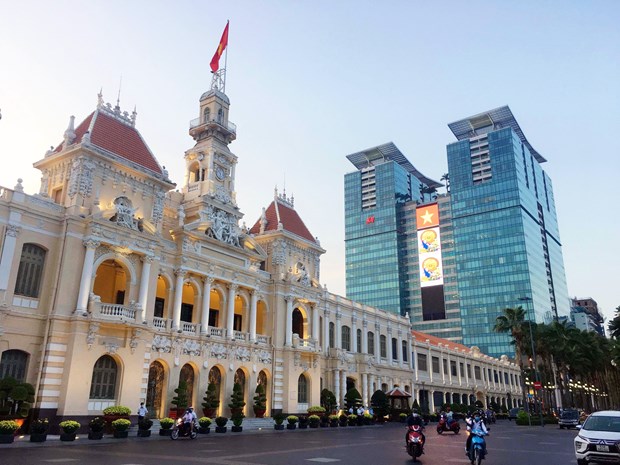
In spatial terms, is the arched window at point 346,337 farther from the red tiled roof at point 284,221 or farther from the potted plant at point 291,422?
the potted plant at point 291,422

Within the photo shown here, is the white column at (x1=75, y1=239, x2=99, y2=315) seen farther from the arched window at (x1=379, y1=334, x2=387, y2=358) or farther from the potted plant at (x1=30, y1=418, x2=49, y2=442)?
the arched window at (x1=379, y1=334, x2=387, y2=358)

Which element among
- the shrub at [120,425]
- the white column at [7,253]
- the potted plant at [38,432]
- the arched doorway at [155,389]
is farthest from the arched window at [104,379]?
the white column at [7,253]

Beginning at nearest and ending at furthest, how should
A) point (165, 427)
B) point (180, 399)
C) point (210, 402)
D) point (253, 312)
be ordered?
point (165, 427) < point (180, 399) < point (210, 402) < point (253, 312)

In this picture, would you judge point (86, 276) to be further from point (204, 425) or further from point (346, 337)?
point (346, 337)

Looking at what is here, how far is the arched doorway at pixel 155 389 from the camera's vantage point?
34812 mm

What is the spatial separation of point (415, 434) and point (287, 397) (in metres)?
28.2

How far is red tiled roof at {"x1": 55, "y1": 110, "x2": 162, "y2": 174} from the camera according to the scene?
1379 inches

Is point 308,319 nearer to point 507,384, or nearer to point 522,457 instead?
point 522,457

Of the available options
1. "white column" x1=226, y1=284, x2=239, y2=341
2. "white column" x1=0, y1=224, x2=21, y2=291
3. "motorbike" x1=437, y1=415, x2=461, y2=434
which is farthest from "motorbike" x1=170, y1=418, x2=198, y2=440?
"motorbike" x1=437, y1=415, x2=461, y2=434

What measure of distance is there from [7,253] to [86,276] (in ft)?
14.3

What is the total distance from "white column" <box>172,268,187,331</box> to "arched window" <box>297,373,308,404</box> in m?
14.3

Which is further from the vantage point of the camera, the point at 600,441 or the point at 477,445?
the point at 477,445

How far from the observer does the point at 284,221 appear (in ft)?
170

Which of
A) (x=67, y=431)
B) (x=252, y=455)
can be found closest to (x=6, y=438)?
(x=67, y=431)
